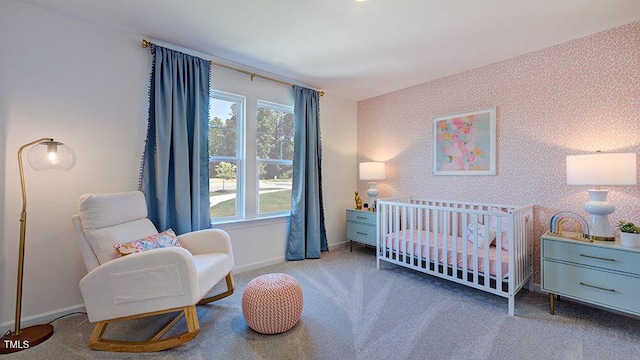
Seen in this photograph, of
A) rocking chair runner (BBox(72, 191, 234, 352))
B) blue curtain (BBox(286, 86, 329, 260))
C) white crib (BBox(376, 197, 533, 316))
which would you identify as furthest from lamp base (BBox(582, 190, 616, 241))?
rocking chair runner (BBox(72, 191, 234, 352))

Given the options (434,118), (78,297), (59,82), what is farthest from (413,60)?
(78,297)

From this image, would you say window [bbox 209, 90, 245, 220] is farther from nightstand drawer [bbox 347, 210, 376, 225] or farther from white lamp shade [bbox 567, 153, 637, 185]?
white lamp shade [bbox 567, 153, 637, 185]

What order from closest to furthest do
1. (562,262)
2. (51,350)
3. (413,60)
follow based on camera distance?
1. (51,350)
2. (562,262)
3. (413,60)

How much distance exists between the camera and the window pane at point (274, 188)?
10.8ft

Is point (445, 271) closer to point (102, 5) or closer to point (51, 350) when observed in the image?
point (51, 350)

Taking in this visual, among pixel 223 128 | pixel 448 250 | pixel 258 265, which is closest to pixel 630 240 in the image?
pixel 448 250

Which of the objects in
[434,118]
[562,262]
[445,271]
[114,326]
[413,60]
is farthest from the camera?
[434,118]

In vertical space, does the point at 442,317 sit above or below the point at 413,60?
below

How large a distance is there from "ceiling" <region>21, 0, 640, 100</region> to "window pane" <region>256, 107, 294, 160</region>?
62 cm

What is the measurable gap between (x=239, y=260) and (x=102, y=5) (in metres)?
2.49

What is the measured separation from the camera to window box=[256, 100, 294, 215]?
3.25 metres

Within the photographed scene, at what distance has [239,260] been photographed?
9.83 feet

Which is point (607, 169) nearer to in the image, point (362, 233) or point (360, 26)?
point (360, 26)

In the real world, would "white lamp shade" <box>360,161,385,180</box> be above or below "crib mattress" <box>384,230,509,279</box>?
above
